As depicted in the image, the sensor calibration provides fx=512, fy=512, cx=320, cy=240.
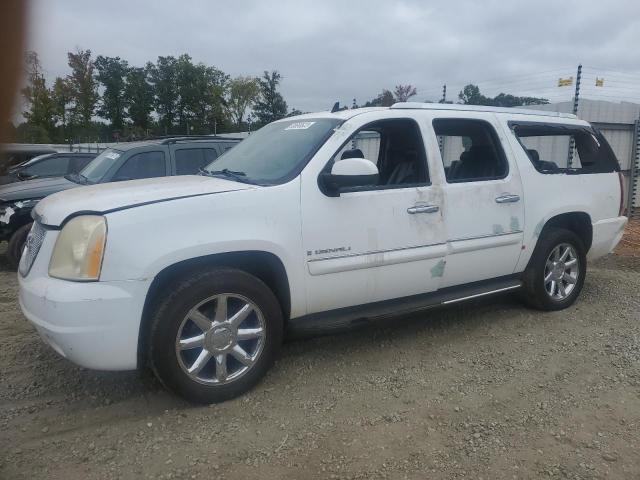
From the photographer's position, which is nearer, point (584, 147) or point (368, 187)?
point (368, 187)

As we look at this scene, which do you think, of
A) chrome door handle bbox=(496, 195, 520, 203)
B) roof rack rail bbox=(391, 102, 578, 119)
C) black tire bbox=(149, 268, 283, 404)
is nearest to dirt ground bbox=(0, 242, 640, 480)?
black tire bbox=(149, 268, 283, 404)

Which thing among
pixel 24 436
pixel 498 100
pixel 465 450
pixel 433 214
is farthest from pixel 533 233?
pixel 498 100

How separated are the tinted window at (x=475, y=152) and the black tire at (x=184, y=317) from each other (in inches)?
77.9

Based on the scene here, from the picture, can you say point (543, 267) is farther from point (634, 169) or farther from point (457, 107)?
point (634, 169)

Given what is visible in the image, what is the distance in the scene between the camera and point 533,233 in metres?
4.50

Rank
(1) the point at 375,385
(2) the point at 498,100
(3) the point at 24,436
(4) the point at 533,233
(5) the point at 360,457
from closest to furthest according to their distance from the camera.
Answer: (5) the point at 360,457 → (3) the point at 24,436 → (1) the point at 375,385 → (4) the point at 533,233 → (2) the point at 498,100

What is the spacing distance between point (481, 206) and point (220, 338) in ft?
7.63

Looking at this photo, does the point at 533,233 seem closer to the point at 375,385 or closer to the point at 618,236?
the point at 618,236

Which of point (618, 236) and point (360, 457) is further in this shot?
point (618, 236)

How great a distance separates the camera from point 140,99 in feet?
149

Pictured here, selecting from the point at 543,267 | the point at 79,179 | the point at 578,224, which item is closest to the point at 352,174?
the point at 543,267

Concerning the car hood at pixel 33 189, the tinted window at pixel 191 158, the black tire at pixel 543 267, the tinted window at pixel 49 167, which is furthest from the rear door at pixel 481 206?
the tinted window at pixel 49 167

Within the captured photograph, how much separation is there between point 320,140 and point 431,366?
71.4 inches

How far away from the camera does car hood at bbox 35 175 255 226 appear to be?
2.92 metres
